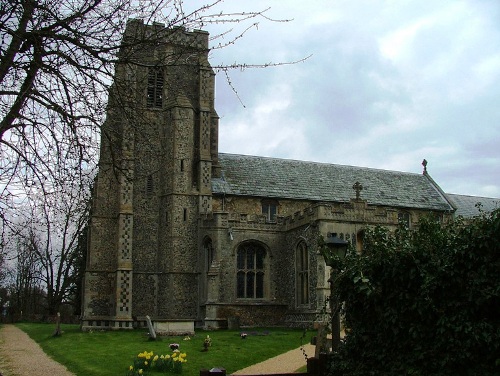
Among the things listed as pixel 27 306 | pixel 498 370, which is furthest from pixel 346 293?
pixel 27 306

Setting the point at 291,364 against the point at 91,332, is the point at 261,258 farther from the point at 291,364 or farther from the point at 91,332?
the point at 291,364

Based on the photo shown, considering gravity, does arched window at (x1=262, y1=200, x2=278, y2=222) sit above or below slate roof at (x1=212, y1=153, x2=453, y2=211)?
below

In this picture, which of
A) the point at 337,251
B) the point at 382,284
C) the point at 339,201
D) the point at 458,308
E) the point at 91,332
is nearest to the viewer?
the point at 458,308

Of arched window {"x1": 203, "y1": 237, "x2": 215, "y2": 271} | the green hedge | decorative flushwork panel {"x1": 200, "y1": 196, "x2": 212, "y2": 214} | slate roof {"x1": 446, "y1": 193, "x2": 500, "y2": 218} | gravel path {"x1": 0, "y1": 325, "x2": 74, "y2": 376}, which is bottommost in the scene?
gravel path {"x1": 0, "y1": 325, "x2": 74, "y2": 376}

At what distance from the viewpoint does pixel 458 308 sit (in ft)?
27.8

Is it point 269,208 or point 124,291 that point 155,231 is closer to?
point 124,291

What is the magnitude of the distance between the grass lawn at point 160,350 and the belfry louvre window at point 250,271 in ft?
18.6

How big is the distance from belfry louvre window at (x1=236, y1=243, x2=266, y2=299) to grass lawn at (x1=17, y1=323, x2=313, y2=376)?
5669 mm

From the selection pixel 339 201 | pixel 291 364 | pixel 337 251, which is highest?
pixel 339 201

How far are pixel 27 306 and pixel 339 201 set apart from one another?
133 feet

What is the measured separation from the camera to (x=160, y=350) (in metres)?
18.2

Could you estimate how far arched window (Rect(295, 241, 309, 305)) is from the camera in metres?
28.4

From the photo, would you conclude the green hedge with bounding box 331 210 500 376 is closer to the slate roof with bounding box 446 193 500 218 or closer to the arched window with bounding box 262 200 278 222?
the arched window with bounding box 262 200 278 222

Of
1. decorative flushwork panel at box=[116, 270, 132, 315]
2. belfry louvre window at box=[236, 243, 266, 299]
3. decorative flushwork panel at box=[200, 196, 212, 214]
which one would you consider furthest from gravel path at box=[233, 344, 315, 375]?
decorative flushwork panel at box=[200, 196, 212, 214]
